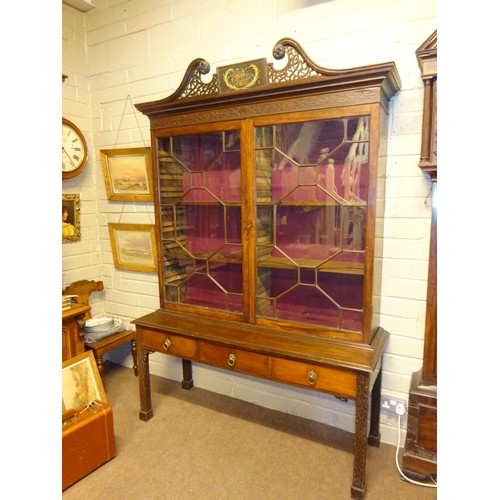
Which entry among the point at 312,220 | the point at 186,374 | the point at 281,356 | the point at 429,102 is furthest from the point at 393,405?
the point at 429,102

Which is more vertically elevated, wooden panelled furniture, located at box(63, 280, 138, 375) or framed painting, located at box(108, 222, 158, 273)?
framed painting, located at box(108, 222, 158, 273)

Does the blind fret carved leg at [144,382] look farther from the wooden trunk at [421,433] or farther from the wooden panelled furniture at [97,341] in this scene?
the wooden trunk at [421,433]

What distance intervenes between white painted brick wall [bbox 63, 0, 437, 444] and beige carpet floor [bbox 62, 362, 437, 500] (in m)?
0.16

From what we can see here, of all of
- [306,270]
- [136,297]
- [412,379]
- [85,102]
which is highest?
[85,102]

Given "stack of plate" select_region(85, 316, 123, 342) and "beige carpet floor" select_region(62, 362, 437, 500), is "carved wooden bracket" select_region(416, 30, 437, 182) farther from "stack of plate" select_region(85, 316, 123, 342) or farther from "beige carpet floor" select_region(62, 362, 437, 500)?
"stack of plate" select_region(85, 316, 123, 342)

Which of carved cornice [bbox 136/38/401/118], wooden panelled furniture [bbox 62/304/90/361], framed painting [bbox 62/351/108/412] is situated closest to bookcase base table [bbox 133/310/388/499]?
framed painting [bbox 62/351/108/412]

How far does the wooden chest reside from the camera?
5.57ft

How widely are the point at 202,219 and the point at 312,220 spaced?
2.10 feet

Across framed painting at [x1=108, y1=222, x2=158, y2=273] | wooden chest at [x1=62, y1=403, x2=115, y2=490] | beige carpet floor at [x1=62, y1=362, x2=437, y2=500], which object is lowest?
beige carpet floor at [x1=62, y1=362, x2=437, y2=500]
